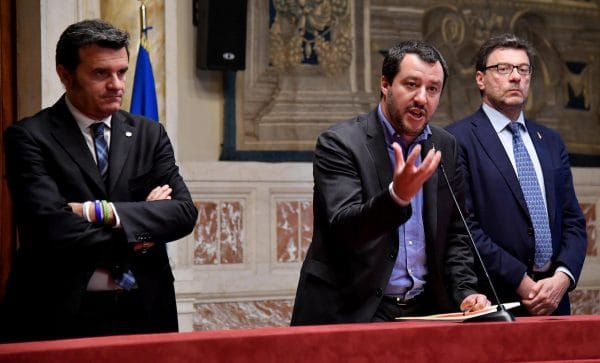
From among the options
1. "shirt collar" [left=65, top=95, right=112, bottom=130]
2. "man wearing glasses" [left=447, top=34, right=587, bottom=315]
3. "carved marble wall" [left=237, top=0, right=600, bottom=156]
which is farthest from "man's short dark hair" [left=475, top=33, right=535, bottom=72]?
"carved marble wall" [left=237, top=0, right=600, bottom=156]

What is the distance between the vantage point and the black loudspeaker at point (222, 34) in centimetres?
615

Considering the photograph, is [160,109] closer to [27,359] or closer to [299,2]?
[299,2]

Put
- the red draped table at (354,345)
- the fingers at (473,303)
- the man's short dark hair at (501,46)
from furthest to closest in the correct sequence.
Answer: the man's short dark hair at (501,46), the fingers at (473,303), the red draped table at (354,345)

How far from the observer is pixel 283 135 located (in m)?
6.63

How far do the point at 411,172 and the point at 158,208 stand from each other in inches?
39.1

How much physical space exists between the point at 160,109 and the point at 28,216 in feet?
8.26

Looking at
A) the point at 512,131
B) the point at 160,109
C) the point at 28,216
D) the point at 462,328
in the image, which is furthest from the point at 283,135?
the point at 462,328

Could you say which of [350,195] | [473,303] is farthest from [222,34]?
[473,303]

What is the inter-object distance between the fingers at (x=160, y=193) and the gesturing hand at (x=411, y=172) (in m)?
0.96

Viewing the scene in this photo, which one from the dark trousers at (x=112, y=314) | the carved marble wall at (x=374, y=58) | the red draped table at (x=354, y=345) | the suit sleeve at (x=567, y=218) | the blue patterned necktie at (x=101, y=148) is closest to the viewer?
the red draped table at (x=354, y=345)

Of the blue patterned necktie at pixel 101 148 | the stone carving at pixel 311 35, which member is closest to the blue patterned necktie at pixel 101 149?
the blue patterned necktie at pixel 101 148

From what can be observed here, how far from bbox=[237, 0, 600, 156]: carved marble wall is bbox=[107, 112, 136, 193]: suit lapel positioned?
316 cm

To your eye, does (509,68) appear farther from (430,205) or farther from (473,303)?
(473,303)

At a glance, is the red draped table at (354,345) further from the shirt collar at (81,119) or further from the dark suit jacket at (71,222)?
the shirt collar at (81,119)
